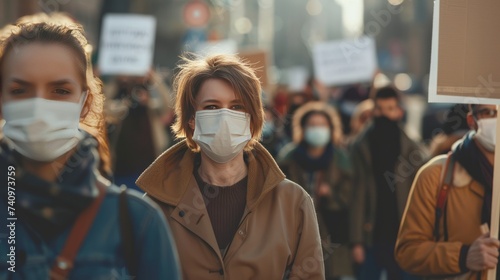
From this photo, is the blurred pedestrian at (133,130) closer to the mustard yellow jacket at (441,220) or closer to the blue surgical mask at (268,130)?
the blue surgical mask at (268,130)

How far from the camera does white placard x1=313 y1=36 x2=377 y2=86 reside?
47.0ft

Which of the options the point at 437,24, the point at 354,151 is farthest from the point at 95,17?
the point at 437,24

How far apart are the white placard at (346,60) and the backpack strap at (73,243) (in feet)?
36.8

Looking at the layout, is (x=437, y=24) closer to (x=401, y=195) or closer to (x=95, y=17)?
(x=401, y=195)

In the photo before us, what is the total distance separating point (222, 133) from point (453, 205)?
1.41m

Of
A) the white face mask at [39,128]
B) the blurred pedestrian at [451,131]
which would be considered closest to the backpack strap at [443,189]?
the white face mask at [39,128]

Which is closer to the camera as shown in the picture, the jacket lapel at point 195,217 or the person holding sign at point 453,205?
the jacket lapel at point 195,217

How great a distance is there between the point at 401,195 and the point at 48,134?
6.00m

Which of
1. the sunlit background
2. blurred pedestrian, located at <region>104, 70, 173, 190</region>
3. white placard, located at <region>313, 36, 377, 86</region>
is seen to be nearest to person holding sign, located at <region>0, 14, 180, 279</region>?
the sunlit background

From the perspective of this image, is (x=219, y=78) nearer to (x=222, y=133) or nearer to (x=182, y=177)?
(x=222, y=133)

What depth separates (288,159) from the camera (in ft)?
30.9

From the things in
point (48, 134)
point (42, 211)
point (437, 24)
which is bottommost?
point (42, 211)

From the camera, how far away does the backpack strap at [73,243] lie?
323 centimetres

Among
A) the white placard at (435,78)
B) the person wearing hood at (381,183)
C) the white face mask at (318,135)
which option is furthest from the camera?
the white face mask at (318,135)
